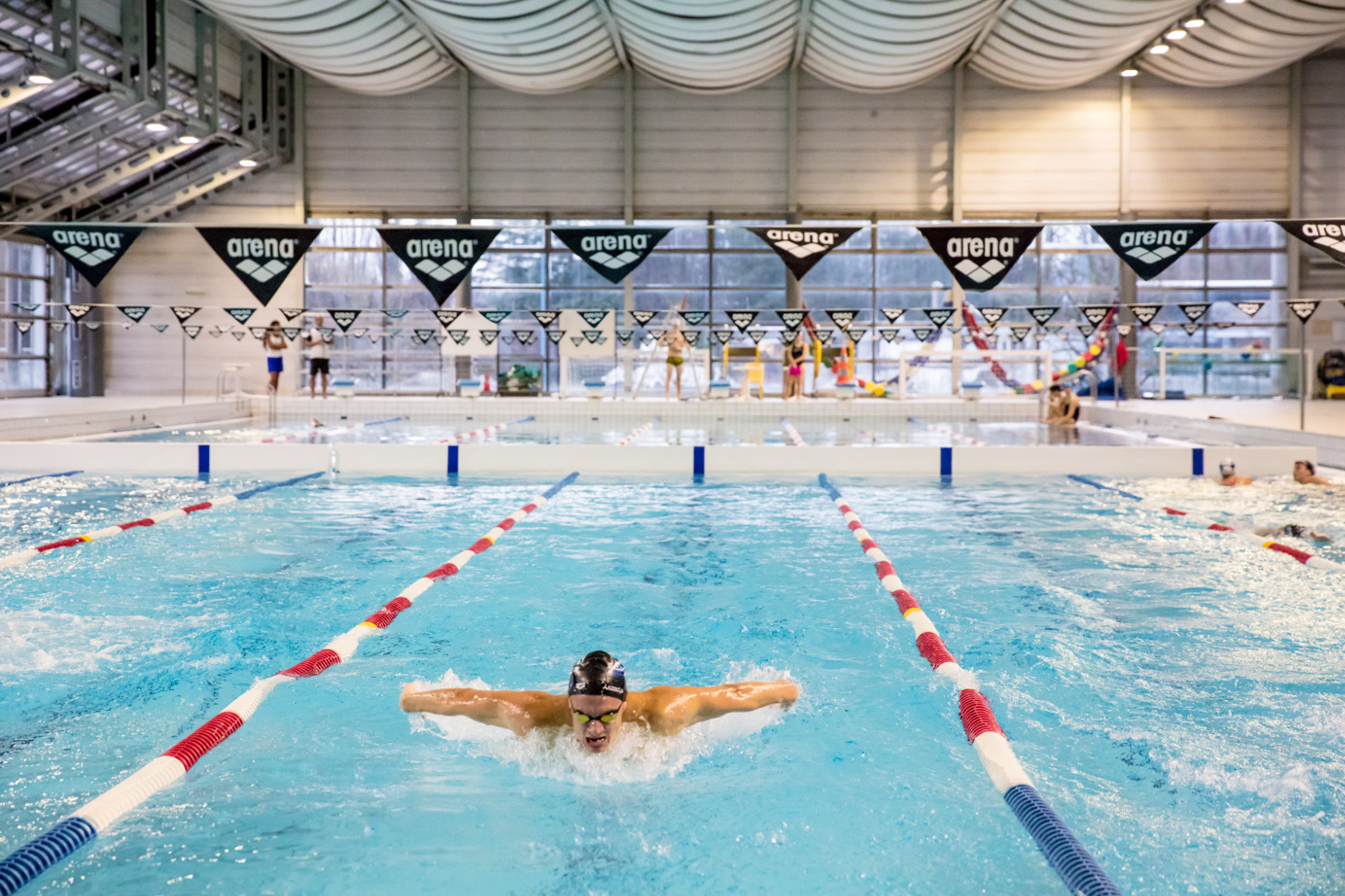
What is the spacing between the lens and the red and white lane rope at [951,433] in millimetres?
12392

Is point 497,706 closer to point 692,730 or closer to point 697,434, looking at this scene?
point 692,730

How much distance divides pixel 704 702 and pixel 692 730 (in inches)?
4.0

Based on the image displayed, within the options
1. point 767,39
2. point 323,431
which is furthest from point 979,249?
point 767,39

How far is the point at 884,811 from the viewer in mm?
2779

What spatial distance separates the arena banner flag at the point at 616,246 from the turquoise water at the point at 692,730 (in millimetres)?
2533

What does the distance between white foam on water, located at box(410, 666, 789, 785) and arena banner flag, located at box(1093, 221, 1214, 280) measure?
641 centimetres

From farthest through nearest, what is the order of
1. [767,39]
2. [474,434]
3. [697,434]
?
[767,39] < [697,434] < [474,434]

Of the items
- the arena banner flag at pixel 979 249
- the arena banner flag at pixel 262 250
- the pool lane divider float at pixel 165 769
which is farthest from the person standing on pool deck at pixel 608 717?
the arena banner flag at pixel 262 250

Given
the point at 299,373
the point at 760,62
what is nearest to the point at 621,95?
the point at 760,62

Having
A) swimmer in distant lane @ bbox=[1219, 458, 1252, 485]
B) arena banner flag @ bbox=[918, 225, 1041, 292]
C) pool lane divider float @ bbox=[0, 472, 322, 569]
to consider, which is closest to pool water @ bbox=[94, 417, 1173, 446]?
A: swimmer in distant lane @ bbox=[1219, 458, 1252, 485]

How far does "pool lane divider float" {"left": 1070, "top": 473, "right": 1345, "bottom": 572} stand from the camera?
544 cm

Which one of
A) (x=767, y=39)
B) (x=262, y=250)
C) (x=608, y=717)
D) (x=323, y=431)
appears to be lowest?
(x=608, y=717)

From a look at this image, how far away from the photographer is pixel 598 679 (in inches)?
104

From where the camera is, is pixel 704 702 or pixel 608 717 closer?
pixel 608 717
